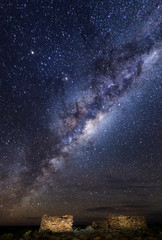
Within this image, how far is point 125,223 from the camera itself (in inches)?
698

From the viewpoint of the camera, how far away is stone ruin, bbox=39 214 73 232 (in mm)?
16516

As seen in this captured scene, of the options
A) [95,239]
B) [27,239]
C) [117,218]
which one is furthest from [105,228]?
[27,239]

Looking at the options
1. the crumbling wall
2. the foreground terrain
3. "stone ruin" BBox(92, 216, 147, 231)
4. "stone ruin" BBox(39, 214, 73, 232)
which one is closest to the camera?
the foreground terrain

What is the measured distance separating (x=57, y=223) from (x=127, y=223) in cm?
636

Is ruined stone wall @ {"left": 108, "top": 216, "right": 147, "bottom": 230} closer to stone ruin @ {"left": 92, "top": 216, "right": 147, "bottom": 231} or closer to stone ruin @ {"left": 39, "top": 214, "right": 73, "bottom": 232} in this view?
stone ruin @ {"left": 92, "top": 216, "right": 147, "bottom": 231}

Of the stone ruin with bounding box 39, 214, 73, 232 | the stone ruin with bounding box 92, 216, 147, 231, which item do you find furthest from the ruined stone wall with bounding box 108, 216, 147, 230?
the stone ruin with bounding box 39, 214, 73, 232

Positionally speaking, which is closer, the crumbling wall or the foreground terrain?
the foreground terrain

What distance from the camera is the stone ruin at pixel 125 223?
17.4 m

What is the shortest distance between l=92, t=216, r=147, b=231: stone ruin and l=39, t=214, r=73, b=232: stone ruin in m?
4.03

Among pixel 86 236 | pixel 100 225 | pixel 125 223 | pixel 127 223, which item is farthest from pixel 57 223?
pixel 127 223

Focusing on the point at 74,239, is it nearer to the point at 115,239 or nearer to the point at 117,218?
the point at 115,239

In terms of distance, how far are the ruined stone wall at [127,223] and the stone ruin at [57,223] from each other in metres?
4.24

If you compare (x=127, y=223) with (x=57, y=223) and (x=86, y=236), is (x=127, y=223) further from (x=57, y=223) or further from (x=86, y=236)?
(x=57, y=223)

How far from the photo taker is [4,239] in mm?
13148
